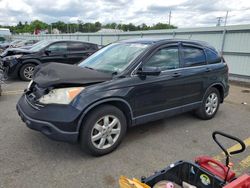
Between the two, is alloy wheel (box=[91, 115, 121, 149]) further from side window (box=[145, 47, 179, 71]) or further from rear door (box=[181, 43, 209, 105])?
rear door (box=[181, 43, 209, 105])

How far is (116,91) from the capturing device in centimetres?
335

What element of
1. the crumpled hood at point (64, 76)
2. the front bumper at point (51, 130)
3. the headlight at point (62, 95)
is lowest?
the front bumper at point (51, 130)

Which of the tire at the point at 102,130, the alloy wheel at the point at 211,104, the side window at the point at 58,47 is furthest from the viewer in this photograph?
the side window at the point at 58,47

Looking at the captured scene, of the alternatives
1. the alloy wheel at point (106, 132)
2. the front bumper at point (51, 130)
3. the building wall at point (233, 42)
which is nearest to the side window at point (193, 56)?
the alloy wheel at point (106, 132)

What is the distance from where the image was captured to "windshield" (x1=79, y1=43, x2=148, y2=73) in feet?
12.3

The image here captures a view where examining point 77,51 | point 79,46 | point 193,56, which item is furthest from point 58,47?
point 193,56

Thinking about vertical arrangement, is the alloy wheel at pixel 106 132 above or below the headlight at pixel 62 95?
below

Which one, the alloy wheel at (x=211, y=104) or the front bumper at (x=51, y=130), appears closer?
the front bumper at (x=51, y=130)

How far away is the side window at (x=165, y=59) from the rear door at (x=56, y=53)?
615cm

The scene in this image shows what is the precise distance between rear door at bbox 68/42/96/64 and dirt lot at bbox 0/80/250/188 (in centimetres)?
490

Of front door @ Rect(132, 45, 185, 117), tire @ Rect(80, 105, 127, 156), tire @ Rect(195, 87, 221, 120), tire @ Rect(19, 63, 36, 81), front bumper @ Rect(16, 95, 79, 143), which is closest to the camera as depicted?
front bumper @ Rect(16, 95, 79, 143)

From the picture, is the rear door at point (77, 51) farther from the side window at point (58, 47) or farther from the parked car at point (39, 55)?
the side window at point (58, 47)

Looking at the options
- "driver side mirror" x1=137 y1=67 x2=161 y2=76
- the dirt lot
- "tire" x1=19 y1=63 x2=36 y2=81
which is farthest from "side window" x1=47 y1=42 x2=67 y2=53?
"driver side mirror" x1=137 y1=67 x2=161 y2=76

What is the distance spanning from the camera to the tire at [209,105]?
15.8 ft
